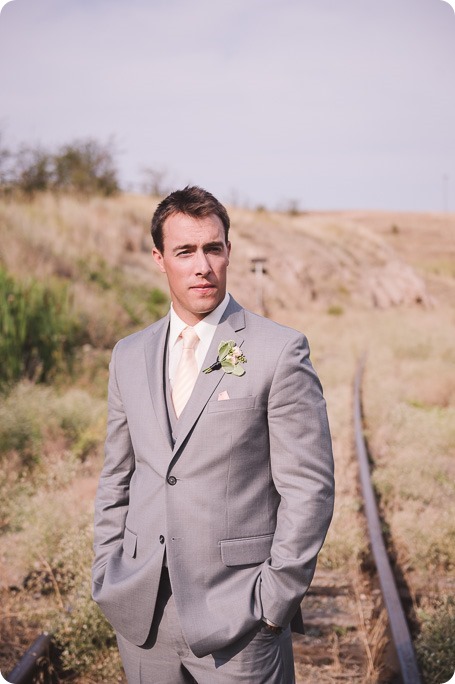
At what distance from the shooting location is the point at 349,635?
177 inches

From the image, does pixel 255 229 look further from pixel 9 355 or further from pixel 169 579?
pixel 169 579

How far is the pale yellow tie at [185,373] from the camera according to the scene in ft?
8.32

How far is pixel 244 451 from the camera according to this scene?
94.2 inches

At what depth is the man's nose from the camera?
8.05 ft

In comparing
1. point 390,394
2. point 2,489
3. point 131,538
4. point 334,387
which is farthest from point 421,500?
point 334,387

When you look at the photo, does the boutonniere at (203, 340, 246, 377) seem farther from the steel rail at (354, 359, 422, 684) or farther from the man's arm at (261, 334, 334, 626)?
the steel rail at (354, 359, 422, 684)

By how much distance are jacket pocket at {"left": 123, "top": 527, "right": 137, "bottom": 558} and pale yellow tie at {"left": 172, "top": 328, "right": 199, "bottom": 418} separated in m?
0.48

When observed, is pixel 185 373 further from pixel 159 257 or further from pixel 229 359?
pixel 159 257

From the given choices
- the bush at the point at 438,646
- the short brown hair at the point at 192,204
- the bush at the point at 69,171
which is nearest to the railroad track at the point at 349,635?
the bush at the point at 438,646

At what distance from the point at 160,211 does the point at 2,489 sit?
484 cm

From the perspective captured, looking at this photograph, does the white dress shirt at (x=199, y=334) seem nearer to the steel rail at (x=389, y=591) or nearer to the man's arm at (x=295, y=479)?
the man's arm at (x=295, y=479)

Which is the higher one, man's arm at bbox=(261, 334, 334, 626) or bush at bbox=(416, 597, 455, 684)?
man's arm at bbox=(261, 334, 334, 626)

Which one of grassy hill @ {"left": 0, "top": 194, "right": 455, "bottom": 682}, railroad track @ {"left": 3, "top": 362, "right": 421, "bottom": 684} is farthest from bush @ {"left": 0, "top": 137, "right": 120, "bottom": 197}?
railroad track @ {"left": 3, "top": 362, "right": 421, "bottom": 684}

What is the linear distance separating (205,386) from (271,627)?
806mm
